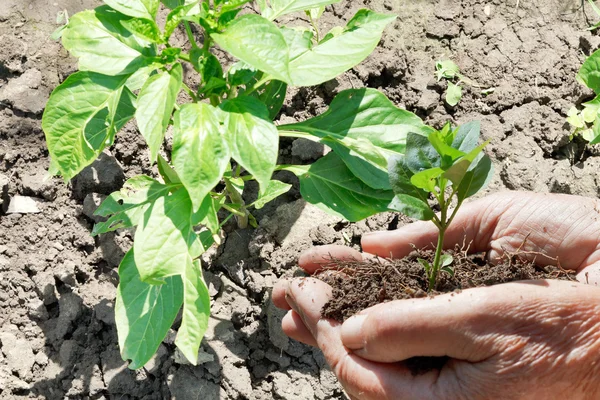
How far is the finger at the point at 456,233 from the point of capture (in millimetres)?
2342

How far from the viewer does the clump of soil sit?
6.63ft

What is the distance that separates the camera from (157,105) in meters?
1.80

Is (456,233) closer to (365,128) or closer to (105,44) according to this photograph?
(365,128)

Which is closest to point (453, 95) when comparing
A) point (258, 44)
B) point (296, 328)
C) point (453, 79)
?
point (453, 79)

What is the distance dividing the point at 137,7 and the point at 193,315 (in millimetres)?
922

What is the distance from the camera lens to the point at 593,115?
110 inches

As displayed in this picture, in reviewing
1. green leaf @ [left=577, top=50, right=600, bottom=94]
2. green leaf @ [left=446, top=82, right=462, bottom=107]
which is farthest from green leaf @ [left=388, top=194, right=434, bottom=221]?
green leaf @ [left=446, top=82, right=462, bottom=107]

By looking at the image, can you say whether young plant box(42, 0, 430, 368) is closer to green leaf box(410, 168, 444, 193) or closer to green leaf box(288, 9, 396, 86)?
green leaf box(288, 9, 396, 86)

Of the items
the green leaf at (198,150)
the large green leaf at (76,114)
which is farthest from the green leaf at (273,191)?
the large green leaf at (76,114)

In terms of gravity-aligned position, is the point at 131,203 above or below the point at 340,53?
below

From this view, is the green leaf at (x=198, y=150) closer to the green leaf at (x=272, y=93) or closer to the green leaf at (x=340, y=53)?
the green leaf at (x=340, y=53)

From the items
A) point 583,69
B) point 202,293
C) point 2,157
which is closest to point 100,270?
point 2,157

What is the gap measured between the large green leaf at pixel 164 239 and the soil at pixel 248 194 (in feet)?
2.37

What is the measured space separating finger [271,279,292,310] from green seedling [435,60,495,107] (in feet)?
3.85
